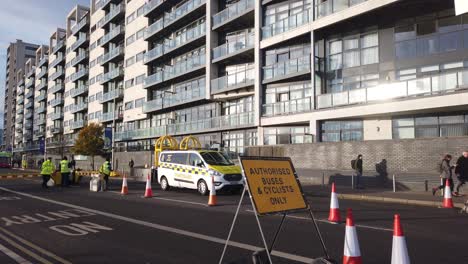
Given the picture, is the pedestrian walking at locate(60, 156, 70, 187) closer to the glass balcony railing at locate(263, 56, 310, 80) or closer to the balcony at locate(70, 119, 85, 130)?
the glass balcony railing at locate(263, 56, 310, 80)

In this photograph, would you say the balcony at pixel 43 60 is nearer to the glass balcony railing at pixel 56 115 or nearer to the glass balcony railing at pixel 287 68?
the glass balcony railing at pixel 56 115

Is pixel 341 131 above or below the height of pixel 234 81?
below

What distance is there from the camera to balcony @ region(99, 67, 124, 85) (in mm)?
57531

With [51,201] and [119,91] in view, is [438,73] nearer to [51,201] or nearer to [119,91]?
[51,201]

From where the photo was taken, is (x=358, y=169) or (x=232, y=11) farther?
(x=232, y=11)

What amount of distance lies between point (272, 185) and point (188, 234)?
3578 millimetres

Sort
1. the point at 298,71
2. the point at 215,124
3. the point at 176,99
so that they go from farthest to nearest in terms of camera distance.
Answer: the point at 176,99 → the point at 215,124 → the point at 298,71

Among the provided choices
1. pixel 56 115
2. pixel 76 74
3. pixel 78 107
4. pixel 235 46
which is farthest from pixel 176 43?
pixel 56 115

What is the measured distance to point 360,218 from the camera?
10.6 metres

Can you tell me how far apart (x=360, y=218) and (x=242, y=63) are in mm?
25913

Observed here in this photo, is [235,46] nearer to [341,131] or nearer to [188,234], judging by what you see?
[341,131]

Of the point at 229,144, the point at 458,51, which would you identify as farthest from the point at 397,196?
the point at 229,144

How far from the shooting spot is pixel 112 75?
59.1m

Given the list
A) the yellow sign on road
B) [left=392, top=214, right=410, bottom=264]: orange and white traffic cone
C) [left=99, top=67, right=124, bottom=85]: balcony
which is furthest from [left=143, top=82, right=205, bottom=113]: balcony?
[left=392, top=214, right=410, bottom=264]: orange and white traffic cone
